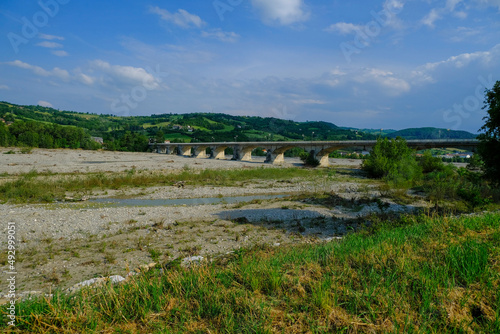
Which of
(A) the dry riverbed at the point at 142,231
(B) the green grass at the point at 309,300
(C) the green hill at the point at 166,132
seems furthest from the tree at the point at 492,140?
(C) the green hill at the point at 166,132

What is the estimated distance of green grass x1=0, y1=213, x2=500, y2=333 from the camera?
3.01 m

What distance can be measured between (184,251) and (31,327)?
7.46 metres

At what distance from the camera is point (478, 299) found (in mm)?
3262

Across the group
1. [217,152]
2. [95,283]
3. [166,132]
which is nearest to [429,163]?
[95,283]

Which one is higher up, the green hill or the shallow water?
the green hill

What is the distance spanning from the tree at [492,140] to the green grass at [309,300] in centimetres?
1312

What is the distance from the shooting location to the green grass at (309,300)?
9.87 ft

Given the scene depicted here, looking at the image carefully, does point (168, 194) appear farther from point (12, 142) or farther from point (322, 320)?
point (12, 142)

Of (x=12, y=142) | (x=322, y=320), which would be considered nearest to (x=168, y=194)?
(x=322, y=320)

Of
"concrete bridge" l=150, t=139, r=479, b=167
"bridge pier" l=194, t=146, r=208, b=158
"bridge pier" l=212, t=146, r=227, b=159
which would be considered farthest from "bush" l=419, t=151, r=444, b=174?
"bridge pier" l=194, t=146, r=208, b=158

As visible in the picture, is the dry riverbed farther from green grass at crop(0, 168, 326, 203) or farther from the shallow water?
green grass at crop(0, 168, 326, 203)

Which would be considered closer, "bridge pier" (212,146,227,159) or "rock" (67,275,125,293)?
"rock" (67,275,125,293)

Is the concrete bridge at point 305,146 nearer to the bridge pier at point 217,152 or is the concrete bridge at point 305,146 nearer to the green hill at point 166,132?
the bridge pier at point 217,152

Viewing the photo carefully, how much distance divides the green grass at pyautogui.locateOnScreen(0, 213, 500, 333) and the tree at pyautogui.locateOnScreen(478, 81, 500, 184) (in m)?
13.1
